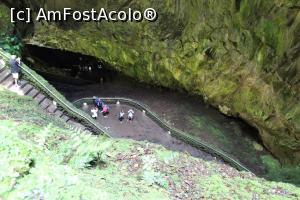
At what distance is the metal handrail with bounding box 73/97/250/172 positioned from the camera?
51.2ft

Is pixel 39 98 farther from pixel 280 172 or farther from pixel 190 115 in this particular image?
pixel 280 172

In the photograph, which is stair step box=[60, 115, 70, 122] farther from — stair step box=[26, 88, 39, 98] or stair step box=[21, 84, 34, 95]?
stair step box=[21, 84, 34, 95]

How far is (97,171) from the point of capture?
658cm

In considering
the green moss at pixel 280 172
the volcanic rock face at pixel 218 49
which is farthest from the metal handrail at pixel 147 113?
the volcanic rock face at pixel 218 49

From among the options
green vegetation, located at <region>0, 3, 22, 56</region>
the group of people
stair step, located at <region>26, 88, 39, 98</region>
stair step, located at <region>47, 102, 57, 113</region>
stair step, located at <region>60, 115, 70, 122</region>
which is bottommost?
the group of people

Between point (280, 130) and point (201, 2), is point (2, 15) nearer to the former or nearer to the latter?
point (201, 2)

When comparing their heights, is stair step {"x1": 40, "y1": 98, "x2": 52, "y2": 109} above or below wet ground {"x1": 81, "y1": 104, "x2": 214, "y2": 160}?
above

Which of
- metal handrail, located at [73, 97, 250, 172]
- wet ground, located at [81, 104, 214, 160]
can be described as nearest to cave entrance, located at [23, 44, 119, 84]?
metal handrail, located at [73, 97, 250, 172]

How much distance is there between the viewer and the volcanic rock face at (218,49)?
12336 mm

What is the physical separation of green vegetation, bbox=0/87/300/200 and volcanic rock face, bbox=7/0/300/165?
563 centimetres

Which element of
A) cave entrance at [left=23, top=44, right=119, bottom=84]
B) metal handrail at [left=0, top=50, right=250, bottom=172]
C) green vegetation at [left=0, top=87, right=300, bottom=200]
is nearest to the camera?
green vegetation at [left=0, top=87, right=300, bottom=200]

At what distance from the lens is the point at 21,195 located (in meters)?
4.41

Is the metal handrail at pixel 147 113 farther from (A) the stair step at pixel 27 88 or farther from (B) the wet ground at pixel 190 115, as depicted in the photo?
(B) the wet ground at pixel 190 115

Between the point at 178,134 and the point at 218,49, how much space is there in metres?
4.31
